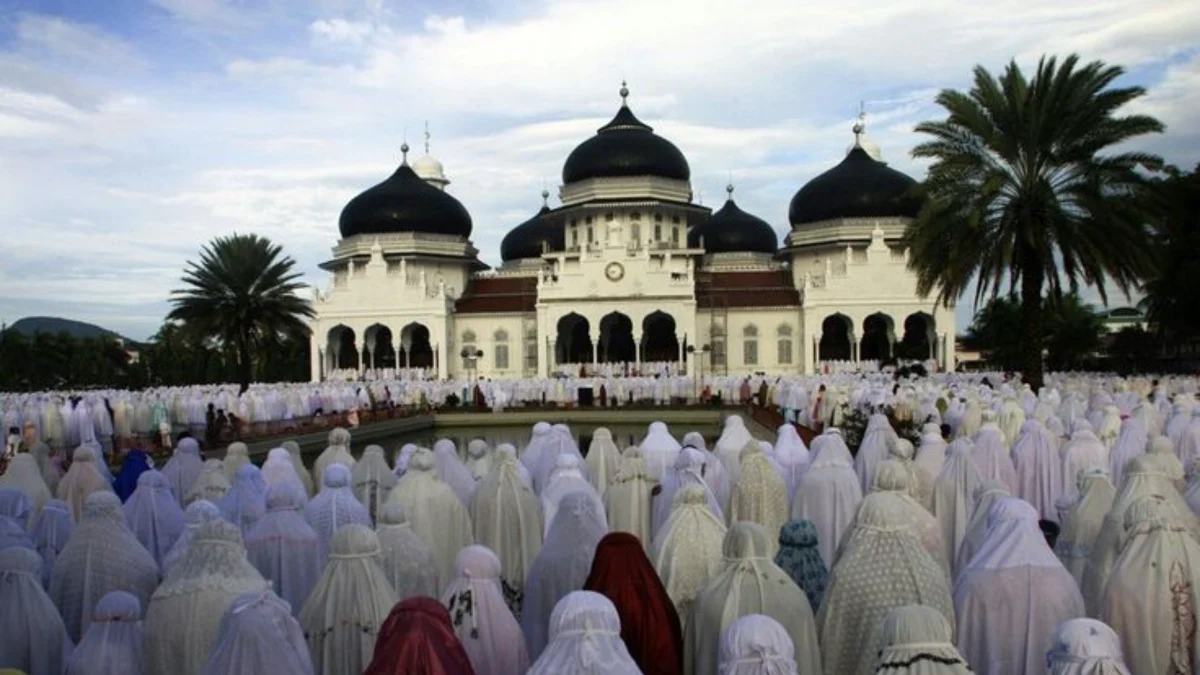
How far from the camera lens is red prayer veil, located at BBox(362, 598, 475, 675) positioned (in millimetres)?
3975

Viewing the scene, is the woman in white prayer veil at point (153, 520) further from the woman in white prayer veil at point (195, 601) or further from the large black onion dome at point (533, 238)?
the large black onion dome at point (533, 238)

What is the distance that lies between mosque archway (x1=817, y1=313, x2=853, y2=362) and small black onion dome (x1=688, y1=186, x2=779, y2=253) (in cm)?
846

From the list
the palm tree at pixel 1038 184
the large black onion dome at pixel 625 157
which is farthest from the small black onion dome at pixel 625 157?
the palm tree at pixel 1038 184

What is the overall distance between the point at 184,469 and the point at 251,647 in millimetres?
7671

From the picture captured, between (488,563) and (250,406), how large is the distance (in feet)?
75.4

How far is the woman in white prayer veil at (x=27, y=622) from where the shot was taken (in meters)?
5.17

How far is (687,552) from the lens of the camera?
228 inches

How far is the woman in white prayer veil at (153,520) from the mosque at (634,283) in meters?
31.9

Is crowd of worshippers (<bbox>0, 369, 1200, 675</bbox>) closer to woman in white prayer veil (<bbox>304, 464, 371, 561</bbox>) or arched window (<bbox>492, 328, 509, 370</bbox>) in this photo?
woman in white prayer veil (<bbox>304, 464, 371, 561</bbox>)

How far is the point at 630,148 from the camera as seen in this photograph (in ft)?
157

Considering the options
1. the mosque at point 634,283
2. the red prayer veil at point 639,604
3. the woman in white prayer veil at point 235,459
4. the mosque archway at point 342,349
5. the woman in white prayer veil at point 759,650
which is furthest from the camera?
the mosque archway at point 342,349

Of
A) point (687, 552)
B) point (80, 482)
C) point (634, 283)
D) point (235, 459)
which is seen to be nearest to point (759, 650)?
point (687, 552)

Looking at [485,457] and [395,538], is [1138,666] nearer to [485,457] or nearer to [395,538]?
[395,538]

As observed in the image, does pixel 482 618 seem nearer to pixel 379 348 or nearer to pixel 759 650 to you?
pixel 759 650
